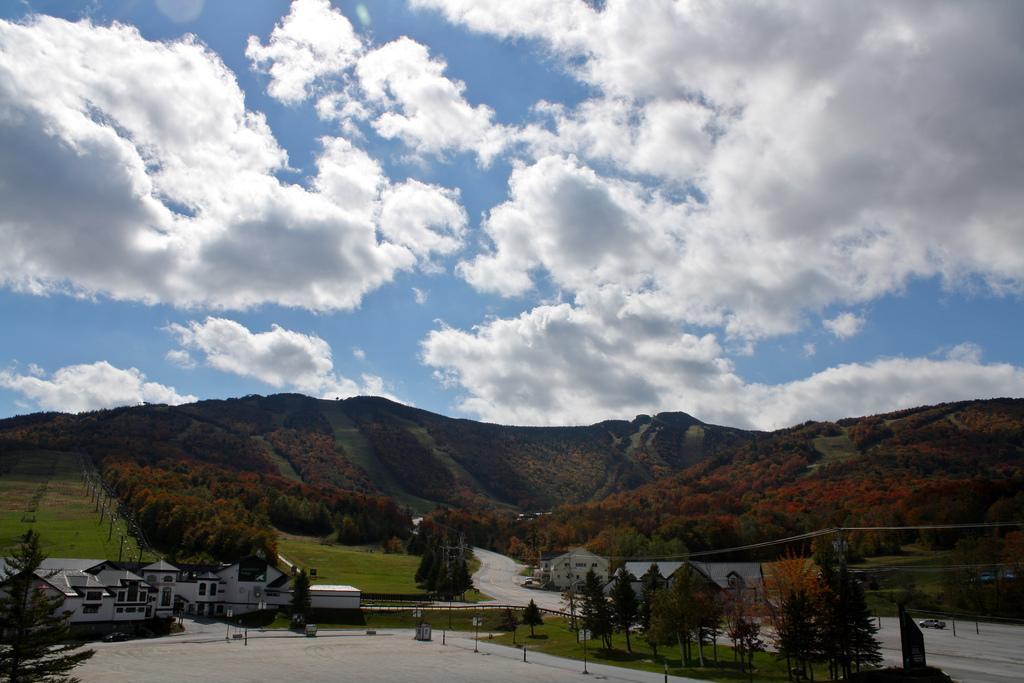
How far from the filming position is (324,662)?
2020 inches

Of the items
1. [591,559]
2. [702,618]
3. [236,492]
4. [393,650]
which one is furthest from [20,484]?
[702,618]

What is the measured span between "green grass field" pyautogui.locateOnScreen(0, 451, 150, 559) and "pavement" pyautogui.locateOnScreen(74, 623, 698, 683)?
86.6ft

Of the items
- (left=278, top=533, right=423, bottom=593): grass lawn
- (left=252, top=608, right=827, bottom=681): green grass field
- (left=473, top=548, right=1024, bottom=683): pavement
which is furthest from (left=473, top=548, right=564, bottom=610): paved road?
(left=252, top=608, right=827, bottom=681): green grass field

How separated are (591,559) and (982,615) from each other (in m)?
64.5

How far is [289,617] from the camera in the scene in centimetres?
8206

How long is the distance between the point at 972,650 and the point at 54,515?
13796 cm

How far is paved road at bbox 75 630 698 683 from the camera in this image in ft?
144

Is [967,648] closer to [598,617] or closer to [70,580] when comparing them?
[598,617]

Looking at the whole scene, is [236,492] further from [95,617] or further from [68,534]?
[95,617]

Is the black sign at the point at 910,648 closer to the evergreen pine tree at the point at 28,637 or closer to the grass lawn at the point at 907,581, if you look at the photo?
the evergreen pine tree at the point at 28,637

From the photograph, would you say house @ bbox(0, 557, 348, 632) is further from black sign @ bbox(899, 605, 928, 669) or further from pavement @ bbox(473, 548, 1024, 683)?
black sign @ bbox(899, 605, 928, 669)

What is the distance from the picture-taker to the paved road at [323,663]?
144 ft

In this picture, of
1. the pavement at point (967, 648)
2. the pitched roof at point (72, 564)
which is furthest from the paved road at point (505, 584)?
the pitched roof at point (72, 564)

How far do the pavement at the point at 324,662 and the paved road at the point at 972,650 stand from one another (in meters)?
19.1
